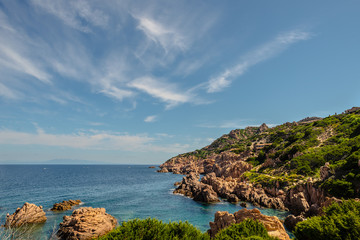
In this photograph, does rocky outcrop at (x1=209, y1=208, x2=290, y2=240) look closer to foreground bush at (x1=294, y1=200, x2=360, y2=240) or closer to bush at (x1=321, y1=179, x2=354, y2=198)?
foreground bush at (x1=294, y1=200, x2=360, y2=240)

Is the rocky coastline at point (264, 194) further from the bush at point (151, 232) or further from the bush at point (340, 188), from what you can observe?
the bush at point (151, 232)

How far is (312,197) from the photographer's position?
42.7 metres

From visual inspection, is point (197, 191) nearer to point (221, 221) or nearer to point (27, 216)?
point (221, 221)

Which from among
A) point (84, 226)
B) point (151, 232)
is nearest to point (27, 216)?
point (84, 226)

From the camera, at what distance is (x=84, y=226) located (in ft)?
103

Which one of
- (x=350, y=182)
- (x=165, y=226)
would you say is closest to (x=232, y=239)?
(x=165, y=226)

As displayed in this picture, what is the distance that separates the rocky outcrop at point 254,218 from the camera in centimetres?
2044

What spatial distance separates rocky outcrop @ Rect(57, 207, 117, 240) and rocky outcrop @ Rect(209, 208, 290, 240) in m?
19.4

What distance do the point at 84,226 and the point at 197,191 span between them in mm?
42605

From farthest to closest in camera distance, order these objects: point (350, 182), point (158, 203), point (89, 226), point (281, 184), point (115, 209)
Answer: point (158, 203), point (281, 184), point (115, 209), point (350, 182), point (89, 226)

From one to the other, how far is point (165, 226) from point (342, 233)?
1604 centimetres

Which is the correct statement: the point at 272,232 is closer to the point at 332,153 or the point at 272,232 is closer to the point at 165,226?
the point at 165,226

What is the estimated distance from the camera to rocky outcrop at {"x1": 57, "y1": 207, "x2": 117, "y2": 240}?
100ft

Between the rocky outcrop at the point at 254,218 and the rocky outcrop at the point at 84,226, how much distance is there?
1937 centimetres
